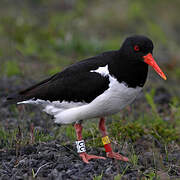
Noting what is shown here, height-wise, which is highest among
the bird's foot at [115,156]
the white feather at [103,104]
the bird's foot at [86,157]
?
Answer: the white feather at [103,104]

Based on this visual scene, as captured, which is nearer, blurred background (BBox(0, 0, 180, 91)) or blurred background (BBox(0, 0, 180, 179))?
blurred background (BBox(0, 0, 180, 179))

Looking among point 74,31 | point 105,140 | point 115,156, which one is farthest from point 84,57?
point 115,156

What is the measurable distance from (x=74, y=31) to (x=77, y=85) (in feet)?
20.8

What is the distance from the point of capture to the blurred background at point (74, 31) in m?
9.25

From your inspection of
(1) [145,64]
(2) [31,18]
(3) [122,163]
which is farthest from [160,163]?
(2) [31,18]

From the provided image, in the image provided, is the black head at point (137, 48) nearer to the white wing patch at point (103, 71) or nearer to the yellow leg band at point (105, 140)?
the white wing patch at point (103, 71)

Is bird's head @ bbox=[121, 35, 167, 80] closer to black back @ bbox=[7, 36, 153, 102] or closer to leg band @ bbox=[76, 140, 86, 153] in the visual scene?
black back @ bbox=[7, 36, 153, 102]

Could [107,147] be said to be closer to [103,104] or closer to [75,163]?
[75,163]

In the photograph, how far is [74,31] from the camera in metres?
11.3

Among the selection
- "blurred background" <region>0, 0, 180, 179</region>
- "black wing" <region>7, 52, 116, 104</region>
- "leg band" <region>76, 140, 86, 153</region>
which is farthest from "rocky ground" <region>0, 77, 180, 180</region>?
"black wing" <region>7, 52, 116, 104</region>

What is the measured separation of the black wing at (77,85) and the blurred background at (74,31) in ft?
9.38

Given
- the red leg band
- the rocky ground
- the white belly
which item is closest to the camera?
the rocky ground

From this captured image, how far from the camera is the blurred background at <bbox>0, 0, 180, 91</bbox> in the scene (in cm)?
925

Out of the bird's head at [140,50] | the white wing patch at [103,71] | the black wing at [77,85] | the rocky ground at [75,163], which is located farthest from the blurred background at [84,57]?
the bird's head at [140,50]
